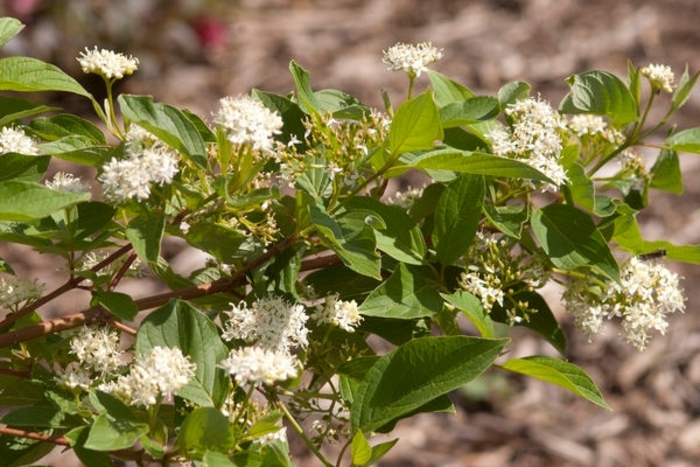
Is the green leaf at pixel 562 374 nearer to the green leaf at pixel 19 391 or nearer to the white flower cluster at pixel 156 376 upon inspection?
the white flower cluster at pixel 156 376

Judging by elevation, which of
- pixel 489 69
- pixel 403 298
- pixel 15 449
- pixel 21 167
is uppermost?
pixel 21 167

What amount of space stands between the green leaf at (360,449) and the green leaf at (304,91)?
0.35 metres

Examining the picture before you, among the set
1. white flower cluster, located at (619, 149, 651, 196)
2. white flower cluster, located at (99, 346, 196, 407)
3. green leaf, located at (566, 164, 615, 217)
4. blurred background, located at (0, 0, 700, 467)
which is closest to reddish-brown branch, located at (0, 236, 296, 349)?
white flower cluster, located at (99, 346, 196, 407)

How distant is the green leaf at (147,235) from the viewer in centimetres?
90

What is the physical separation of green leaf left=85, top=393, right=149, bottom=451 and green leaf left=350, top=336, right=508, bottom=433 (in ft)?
0.73

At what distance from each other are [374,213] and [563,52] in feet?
13.0

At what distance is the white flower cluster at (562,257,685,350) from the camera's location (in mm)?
1175

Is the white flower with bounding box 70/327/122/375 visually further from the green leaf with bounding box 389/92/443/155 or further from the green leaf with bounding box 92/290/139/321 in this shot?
the green leaf with bounding box 389/92/443/155

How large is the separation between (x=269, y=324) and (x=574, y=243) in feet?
1.22

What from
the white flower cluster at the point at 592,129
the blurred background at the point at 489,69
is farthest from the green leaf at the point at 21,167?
the blurred background at the point at 489,69

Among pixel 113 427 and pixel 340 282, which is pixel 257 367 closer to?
pixel 113 427

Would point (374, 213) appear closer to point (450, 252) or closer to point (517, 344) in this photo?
point (450, 252)

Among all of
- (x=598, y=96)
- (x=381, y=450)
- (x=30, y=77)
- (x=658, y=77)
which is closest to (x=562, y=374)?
(x=381, y=450)

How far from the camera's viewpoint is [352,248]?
96 centimetres
